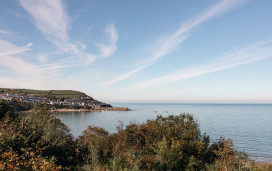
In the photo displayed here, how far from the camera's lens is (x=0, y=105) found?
1606 cm

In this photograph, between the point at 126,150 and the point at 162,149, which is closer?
the point at 162,149

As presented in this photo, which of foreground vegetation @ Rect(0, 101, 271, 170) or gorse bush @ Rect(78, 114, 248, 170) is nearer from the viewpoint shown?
foreground vegetation @ Rect(0, 101, 271, 170)

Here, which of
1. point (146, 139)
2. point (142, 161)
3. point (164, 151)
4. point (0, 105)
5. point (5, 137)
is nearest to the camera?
point (5, 137)

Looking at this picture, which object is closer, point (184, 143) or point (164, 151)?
point (164, 151)

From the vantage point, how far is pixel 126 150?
1063 centimetres

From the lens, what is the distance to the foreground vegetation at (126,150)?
7.63 metres

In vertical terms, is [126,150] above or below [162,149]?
below

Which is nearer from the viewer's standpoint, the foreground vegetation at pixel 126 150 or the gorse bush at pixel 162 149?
the foreground vegetation at pixel 126 150

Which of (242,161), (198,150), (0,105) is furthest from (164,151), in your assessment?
(0,105)

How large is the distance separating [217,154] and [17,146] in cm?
1134

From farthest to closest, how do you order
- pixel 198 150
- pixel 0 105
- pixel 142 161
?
1. pixel 0 105
2. pixel 198 150
3. pixel 142 161

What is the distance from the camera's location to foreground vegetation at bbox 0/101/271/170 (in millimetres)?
7633

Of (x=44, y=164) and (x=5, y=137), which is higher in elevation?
(x=5, y=137)

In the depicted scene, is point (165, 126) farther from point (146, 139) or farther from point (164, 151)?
point (164, 151)
